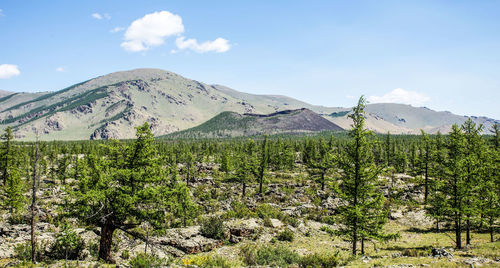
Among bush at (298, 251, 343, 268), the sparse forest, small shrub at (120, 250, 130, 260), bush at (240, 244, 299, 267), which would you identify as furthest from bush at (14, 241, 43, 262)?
bush at (298, 251, 343, 268)

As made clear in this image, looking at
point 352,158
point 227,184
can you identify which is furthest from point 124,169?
point 227,184

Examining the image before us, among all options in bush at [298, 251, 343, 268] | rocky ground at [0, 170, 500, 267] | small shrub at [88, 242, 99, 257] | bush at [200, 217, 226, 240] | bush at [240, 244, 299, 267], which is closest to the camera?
bush at [298, 251, 343, 268]

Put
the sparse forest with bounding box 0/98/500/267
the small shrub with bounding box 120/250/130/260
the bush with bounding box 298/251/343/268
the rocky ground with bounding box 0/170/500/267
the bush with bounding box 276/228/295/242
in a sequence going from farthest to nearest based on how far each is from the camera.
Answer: the bush with bounding box 276/228/295/242, the small shrub with bounding box 120/250/130/260, the rocky ground with bounding box 0/170/500/267, the sparse forest with bounding box 0/98/500/267, the bush with bounding box 298/251/343/268

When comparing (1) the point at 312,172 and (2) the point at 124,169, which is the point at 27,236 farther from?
(1) the point at 312,172

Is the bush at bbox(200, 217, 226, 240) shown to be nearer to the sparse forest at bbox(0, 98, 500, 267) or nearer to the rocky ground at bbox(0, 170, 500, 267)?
the sparse forest at bbox(0, 98, 500, 267)

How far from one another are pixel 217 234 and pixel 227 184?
37303 mm

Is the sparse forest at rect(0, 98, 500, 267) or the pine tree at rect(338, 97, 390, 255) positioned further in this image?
the pine tree at rect(338, 97, 390, 255)

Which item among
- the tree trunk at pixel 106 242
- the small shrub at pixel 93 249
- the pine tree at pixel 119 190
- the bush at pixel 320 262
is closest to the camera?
the bush at pixel 320 262

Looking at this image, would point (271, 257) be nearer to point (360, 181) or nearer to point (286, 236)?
point (286, 236)

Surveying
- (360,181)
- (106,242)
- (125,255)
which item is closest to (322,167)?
(360,181)

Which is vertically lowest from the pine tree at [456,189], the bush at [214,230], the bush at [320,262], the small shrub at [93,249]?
the bush at [214,230]

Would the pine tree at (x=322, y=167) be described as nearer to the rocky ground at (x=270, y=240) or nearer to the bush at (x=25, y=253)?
the rocky ground at (x=270, y=240)

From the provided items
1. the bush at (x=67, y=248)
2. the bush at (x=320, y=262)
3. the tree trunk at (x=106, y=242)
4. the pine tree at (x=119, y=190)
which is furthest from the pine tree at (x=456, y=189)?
the bush at (x=67, y=248)

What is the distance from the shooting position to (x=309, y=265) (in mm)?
16594
